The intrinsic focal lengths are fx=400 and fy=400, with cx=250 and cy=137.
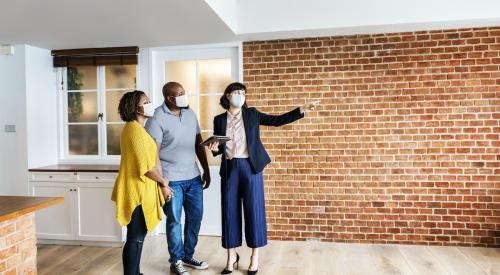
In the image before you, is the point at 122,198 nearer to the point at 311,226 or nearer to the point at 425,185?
the point at 311,226

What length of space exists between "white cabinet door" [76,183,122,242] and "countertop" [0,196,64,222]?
4.89 ft

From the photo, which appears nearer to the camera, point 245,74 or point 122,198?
point 122,198

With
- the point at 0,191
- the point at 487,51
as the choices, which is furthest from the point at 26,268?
the point at 487,51

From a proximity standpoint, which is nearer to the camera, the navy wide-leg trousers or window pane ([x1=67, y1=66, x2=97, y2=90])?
the navy wide-leg trousers

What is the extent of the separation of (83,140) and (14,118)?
0.76 m

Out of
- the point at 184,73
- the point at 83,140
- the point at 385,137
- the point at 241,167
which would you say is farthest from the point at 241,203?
the point at 83,140

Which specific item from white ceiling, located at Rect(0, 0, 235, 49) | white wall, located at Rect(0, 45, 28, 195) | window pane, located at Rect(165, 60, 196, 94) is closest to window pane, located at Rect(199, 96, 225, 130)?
window pane, located at Rect(165, 60, 196, 94)

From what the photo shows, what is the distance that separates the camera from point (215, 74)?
14.8 feet

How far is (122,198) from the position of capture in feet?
8.45

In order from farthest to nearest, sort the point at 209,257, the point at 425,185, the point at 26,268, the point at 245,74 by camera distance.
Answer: the point at 245,74 < the point at 425,185 < the point at 209,257 < the point at 26,268

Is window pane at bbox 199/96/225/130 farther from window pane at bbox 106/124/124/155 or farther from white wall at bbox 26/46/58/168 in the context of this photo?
white wall at bbox 26/46/58/168

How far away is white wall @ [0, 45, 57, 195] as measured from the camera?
4.41 meters

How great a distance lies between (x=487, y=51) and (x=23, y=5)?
415 centimetres

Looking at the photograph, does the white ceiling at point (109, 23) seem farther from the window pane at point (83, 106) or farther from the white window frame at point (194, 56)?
the window pane at point (83, 106)
